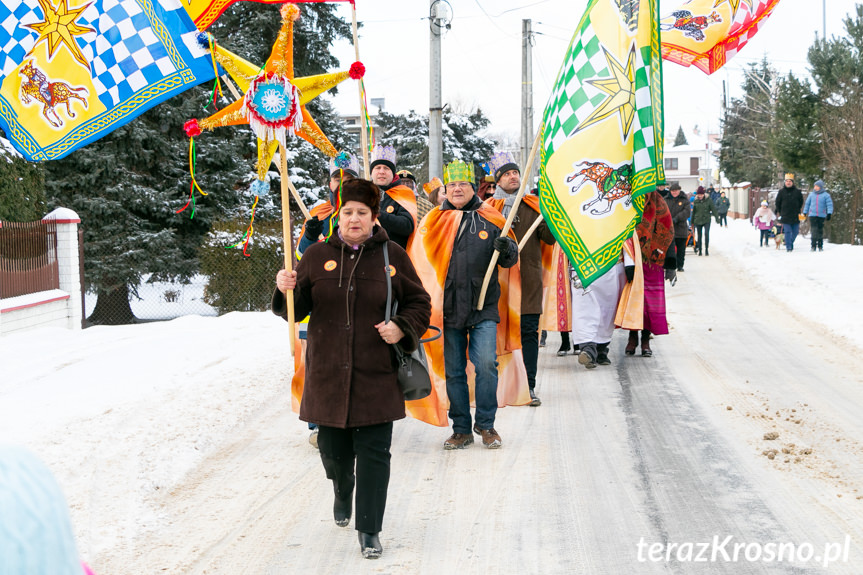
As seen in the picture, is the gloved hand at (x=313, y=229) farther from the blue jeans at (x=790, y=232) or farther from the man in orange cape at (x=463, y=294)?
the blue jeans at (x=790, y=232)

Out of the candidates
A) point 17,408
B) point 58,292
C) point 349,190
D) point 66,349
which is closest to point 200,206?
point 58,292

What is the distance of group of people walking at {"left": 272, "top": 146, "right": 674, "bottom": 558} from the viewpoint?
466 cm

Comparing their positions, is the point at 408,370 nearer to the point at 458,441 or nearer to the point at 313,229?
the point at 313,229

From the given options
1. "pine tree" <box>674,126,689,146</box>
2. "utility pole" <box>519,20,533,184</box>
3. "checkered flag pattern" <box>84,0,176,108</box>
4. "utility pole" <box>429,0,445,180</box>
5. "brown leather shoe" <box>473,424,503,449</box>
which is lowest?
"brown leather shoe" <box>473,424,503,449</box>

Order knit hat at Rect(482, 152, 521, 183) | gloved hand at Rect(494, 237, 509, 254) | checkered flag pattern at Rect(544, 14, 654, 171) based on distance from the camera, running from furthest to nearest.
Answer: knit hat at Rect(482, 152, 521, 183), checkered flag pattern at Rect(544, 14, 654, 171), gloved hand at Rect(494, 237, 509, 254)

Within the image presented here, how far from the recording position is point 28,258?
13070 mm

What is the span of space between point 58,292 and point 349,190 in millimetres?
10541

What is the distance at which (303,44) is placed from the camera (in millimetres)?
24109

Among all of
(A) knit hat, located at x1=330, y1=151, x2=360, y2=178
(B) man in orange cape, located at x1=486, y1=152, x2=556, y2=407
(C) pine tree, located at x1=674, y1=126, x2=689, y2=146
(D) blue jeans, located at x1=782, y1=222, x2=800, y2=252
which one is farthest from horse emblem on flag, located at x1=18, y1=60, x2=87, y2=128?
(C) pine tree, located at x1=674, y1=126, x2=689, y2=146

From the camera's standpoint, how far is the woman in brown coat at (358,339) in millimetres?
4609

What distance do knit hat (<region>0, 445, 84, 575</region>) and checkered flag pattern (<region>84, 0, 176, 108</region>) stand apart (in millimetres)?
5214

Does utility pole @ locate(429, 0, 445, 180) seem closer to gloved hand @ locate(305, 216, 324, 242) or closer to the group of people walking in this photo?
the group of people walking

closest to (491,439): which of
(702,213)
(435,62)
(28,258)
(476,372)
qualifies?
(476,372)

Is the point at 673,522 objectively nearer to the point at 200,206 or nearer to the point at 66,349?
the point at 66,349
